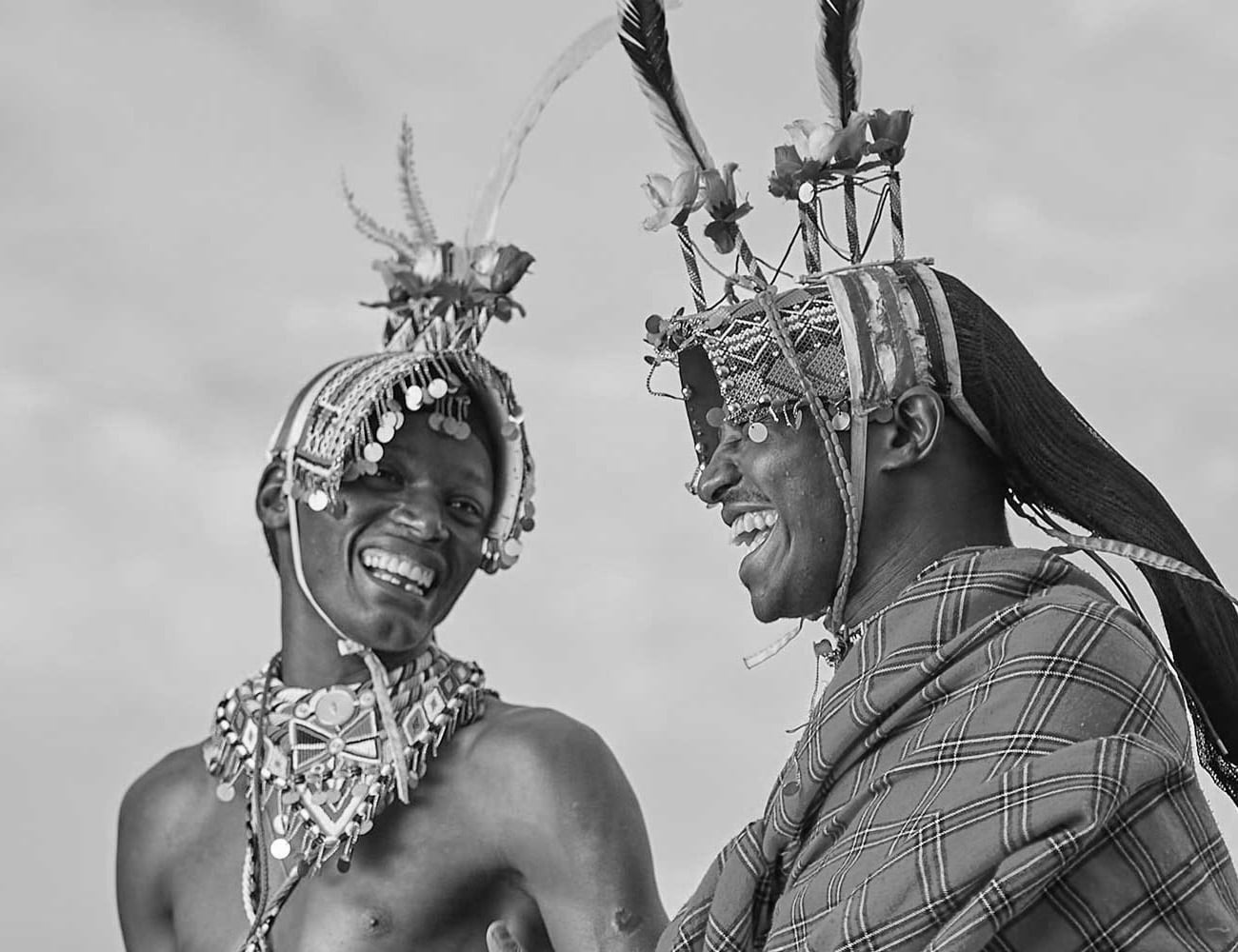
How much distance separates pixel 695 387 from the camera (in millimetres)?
4215

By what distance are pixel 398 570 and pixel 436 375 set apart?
48cm

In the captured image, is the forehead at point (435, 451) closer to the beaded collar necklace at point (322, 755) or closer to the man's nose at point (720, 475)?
the beaded collar necklace at point (322, 755)

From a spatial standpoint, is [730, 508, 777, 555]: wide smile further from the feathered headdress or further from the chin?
the chin

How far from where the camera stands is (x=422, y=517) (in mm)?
5555

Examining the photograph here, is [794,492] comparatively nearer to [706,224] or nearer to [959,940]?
[706,224]

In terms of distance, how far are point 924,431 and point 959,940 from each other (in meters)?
0.96

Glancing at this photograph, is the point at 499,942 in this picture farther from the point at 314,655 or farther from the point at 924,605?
the point at 314,655

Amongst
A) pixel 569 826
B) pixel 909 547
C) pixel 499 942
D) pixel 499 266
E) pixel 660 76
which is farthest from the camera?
pixel 499 266

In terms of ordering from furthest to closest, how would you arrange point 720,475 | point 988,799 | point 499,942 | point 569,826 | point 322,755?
point 322,755 → point 569,826 → point 499,942 → point 720,475 → point 988,799

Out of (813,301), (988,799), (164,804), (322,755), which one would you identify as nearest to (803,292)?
(813,301)

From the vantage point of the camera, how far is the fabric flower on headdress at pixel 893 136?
422cm

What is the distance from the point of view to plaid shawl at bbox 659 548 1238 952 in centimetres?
326

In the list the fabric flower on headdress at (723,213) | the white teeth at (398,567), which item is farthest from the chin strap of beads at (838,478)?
the white teeth at (398,567)

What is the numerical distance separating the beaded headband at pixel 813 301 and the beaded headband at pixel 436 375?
54.4 inches
